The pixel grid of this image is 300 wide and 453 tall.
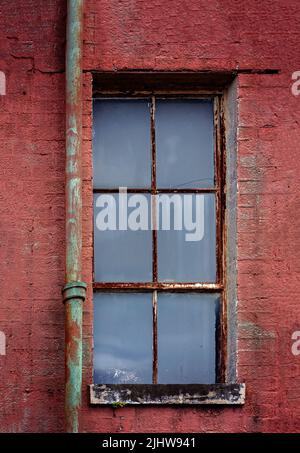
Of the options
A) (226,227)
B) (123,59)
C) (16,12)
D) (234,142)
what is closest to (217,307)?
(226,227)

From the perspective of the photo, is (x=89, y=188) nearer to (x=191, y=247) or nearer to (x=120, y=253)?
(x=120, y=253)

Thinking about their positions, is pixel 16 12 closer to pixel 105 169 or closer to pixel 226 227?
pixel 105 169

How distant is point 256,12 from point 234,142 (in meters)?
0.73

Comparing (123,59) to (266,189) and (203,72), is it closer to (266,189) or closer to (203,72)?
(203,72)

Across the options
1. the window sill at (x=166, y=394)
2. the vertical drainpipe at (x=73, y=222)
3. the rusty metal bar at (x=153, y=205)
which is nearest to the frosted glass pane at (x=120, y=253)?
the rusty metal bar at (x=153, y=205)

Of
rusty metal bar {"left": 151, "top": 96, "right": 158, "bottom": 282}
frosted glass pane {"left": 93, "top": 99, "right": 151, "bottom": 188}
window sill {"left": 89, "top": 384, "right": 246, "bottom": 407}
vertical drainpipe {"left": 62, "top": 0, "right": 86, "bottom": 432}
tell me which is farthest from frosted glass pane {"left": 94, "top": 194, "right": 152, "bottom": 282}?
window sill {"left": 89, "top": 384, "right": 246, "bottom": 407}

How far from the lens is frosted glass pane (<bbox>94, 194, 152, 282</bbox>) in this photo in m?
6.80

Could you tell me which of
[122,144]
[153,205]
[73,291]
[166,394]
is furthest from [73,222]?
[166,394]

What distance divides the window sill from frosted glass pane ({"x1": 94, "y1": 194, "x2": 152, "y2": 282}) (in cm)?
62

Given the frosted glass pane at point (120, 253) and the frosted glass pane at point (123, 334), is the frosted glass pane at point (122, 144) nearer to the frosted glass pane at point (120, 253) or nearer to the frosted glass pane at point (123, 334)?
the frosted glass pane at point (120, 253)

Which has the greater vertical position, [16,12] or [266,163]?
[16,12]

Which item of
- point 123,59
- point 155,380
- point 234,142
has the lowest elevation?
point 155,380

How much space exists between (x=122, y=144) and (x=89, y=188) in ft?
1.22

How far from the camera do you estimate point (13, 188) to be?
264 inches
